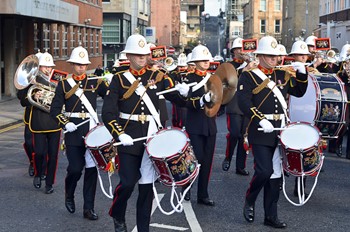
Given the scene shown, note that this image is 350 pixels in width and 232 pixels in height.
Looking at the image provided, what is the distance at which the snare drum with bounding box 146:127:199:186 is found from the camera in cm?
639

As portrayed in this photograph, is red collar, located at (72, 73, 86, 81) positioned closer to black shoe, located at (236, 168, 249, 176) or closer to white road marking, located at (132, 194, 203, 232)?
white road marking, located at (132, 194, 203, 232)

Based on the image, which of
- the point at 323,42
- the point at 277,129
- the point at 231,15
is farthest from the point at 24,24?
the point at 231,15

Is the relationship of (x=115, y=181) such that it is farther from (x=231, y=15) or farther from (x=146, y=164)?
(x=231, y=15)

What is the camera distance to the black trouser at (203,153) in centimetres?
858

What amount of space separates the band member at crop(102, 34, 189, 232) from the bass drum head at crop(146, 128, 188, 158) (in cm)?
17

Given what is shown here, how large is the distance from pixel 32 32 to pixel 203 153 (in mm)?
24930

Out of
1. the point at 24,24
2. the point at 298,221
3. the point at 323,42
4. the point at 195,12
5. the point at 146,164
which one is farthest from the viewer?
the point at 195,12

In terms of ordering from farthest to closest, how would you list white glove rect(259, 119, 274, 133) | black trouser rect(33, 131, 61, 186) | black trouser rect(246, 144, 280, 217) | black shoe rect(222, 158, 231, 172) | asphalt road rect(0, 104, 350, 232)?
black shoe rect(222, 158, 231, 172) → black trouser rect(33, 131, 61, 186) → asphalt road rect(0, 104, 350, 232) → black trouser rect(246, 144, 280, 217) → white glove rect(259, 119, 274, 133)

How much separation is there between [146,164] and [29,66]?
→ 4180mm

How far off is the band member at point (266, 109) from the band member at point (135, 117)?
118 cm

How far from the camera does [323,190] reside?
9.66 meters

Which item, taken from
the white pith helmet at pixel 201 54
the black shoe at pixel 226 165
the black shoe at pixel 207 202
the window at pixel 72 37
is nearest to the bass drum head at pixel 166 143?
the white pith helmet at pixel 201 54

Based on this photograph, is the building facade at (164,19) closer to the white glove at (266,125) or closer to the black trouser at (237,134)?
the black trouser at (237,134)

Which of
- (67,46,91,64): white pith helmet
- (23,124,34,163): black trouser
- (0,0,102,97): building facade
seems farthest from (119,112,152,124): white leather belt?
(0,0,102,97): building facade
